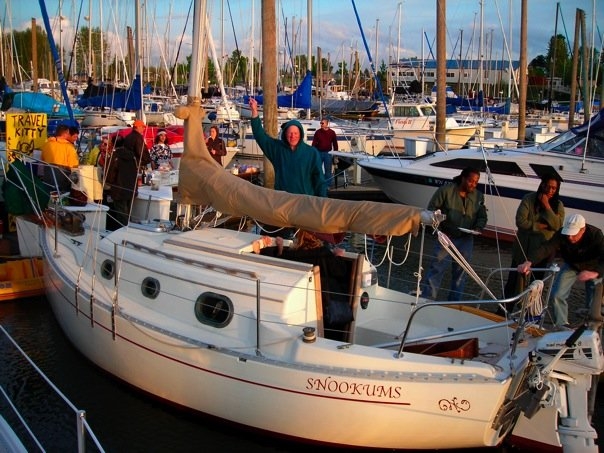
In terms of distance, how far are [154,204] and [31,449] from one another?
5.44 meters

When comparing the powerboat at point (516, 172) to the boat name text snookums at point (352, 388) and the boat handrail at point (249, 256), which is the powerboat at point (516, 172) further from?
the boat name text snookums at point (352, 388)

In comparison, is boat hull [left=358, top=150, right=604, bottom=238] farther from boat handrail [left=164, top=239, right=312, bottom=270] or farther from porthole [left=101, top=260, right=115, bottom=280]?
Result: porthole [left=101, top=260, right=115, bottom=280]

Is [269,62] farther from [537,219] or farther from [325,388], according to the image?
[325,388]

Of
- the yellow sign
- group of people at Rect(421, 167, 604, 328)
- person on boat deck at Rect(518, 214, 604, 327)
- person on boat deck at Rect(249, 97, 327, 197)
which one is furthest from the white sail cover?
the yellow sign

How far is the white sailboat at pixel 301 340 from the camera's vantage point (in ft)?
16.7

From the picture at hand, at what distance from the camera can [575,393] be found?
5020 millimetres

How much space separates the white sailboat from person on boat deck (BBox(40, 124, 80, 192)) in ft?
10.4

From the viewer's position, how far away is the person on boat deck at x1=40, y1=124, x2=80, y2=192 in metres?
10.1

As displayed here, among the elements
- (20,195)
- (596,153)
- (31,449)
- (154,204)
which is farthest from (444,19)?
(31,449)

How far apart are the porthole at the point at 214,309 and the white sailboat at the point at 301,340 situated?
0.04 feet

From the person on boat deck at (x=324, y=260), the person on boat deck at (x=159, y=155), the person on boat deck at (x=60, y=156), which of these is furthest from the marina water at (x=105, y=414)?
the person on boat deck at (x=159, y=155)

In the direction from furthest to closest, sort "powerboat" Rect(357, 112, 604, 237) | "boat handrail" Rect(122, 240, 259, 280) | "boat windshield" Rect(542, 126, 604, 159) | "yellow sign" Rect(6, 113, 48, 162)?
"boat windshield" Rect(542, 126, 604, 159) → "powerboat" Rect(357, 112, 604, 237) → "yellow sign" Rect(6, 113, 48, 162) → "boat handrail" Rect(122, 240, 259, 280)

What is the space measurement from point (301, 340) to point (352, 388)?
0.58 m

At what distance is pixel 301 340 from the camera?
5.47 m
